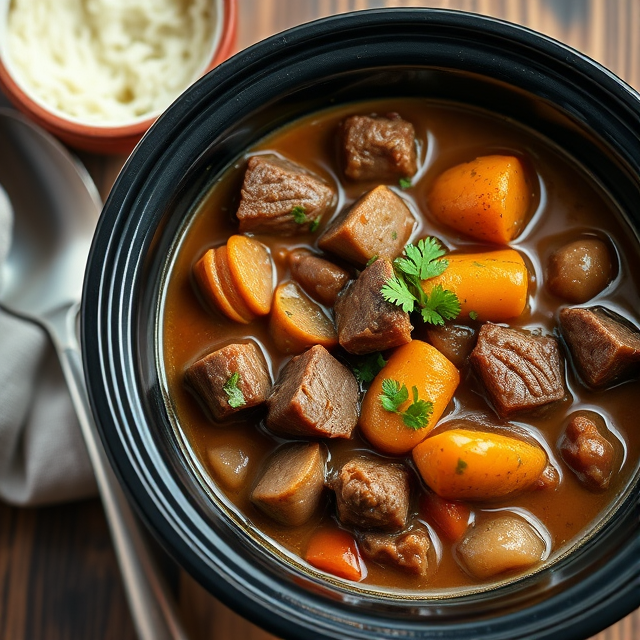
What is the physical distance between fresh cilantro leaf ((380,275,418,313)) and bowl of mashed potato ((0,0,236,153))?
47.4 inches

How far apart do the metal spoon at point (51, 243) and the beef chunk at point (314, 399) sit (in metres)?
0.79

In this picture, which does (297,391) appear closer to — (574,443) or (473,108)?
(574,443)

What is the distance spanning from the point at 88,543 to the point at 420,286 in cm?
161

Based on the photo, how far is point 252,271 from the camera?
8.30 feet

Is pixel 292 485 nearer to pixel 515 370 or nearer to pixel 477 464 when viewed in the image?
pixel 477 464

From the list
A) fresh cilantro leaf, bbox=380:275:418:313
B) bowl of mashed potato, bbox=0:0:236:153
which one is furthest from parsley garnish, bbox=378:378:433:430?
bowl of mashed potato, bbox=0:0:236:153

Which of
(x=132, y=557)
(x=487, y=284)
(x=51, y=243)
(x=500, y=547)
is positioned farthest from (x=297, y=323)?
(x=51, y=243)

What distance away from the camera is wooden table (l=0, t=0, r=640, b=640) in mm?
3037

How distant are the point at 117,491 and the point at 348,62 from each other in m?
1.62

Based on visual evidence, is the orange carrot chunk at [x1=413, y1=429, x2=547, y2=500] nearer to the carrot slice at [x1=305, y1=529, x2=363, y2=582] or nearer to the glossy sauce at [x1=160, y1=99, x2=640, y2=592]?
the glossy sauce at [x1=160, y1=99, x2=640, y2=592]

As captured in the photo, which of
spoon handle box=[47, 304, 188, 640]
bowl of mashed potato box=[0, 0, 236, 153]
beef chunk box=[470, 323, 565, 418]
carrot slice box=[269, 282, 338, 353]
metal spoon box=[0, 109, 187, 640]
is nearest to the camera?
beef chunk box=[470, 323, 565, 418]

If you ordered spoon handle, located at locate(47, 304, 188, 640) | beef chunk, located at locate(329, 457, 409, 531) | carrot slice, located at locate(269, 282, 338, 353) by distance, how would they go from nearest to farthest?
beef chunk, located at locate(329, 457, 409, 531) < carrot slice, located at locate(269, 282, 338, 353) < spoon handle, located at locate(47, 304, 188, 640)

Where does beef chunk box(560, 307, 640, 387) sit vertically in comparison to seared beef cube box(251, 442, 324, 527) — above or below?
above

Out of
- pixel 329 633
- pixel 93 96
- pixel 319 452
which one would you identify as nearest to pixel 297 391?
pixel 319 452
